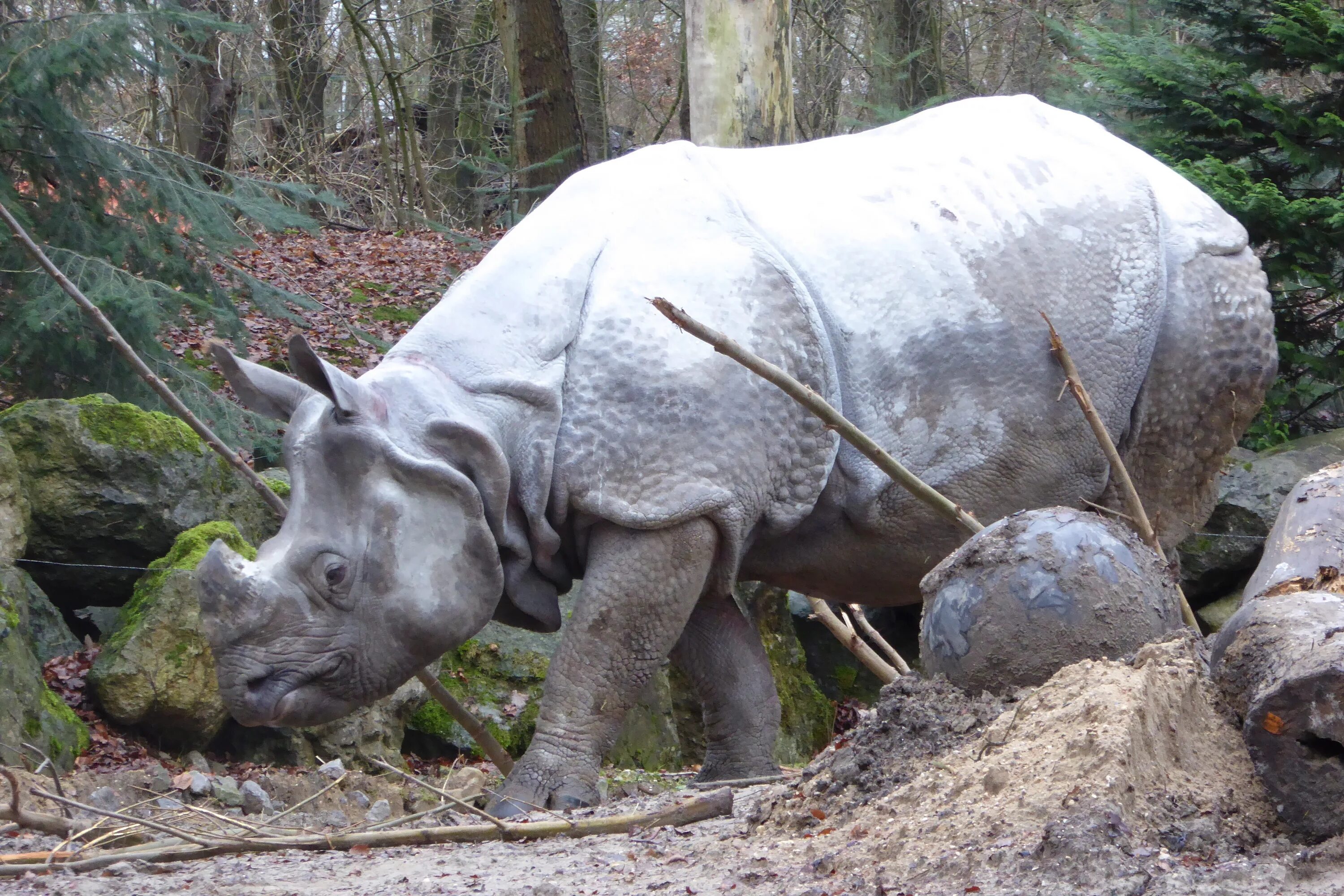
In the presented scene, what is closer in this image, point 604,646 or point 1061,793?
point 1061,793

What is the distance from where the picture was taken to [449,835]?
12.0 ft

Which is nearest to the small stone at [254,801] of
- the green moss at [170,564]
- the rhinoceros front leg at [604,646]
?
the green moss at [170,564]

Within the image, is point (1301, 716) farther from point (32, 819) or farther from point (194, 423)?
point (194, 423)

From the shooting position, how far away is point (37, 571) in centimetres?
665

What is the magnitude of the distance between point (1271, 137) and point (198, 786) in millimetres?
6698

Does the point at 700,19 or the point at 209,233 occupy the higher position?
the point at 700,19

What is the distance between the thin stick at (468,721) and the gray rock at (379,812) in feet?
1.30

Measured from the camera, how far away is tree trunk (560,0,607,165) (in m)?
15.7

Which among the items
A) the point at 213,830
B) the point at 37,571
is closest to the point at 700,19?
the point at 37,571

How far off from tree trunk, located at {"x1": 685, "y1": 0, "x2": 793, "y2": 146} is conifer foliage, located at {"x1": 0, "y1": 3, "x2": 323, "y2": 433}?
305 cm

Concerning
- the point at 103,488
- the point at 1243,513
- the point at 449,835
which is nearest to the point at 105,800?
the point at 449,835

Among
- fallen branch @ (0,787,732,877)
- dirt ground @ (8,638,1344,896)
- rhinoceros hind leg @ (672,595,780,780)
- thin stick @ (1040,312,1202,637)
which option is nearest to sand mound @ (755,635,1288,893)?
dirt ground @ (8,638,1344,896)

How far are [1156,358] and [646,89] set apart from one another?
18538 mm

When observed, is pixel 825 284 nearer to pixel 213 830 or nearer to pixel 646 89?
pixel 213 830
